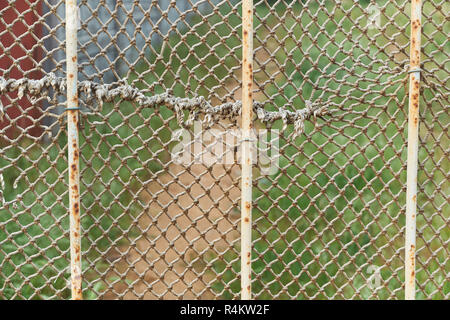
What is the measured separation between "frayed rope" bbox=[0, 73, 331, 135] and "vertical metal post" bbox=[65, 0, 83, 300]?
211 millimetres

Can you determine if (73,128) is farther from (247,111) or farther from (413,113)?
(413,113)

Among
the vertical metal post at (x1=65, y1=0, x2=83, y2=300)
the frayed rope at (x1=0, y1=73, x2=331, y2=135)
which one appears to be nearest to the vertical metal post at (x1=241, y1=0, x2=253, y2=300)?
the frayed rope at (x1=0, y1=73, x2=331, y2=135)

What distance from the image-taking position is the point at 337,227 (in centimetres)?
291

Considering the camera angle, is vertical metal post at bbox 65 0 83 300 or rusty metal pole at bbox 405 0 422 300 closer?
vertical metal post at bbox 65 0 83 300

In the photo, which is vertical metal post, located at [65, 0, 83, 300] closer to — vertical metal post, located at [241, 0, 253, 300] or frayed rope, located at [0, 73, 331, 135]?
frayed rope, located at [0, 73, 331, 135]

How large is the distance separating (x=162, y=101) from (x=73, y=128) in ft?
1.17

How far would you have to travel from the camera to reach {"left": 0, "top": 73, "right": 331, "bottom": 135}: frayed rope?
5.46 ft

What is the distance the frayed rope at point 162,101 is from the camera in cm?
166

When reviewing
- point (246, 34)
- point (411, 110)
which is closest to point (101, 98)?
point (246, 34)

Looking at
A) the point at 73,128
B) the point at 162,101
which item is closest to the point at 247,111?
the point at 162,101

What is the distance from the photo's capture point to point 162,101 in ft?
5.77

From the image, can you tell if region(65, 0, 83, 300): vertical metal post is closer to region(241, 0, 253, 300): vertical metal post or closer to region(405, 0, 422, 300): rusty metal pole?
region(241, 0, 253, 300): vertical metal post

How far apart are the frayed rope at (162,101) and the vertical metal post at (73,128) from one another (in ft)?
0.69
